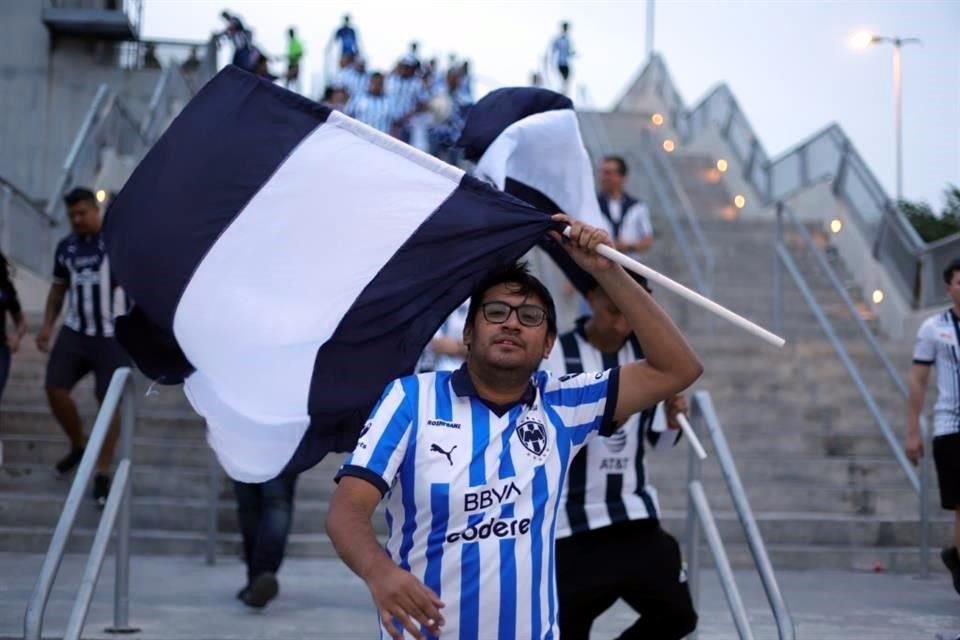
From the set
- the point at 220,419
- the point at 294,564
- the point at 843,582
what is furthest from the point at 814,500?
the point at 220,419

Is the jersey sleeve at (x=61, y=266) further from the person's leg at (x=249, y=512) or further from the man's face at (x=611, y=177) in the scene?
the man's face at (x=611, y=177)

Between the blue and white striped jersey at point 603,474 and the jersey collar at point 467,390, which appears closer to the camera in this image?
the jersey collar at point 467,390

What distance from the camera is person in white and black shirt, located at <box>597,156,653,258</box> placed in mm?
12578

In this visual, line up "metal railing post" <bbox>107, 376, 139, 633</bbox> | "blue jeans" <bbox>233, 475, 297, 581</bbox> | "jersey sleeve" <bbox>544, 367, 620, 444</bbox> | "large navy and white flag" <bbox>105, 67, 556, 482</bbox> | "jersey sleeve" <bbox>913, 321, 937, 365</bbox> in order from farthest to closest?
"jersey sleeve" <bbox>913, 321, 937, 365</bbox> → "blue jeans" <bbox>233, 475, 297, 581</bbox> → "metal railing post" <bbox>107, 376, 139, 633</bbox> → "large navy and white flag" <bbox>105, 67, 556, 482</bbox> → "jersey sleeve" <bbox>544, 367, 620, 444</bbox>

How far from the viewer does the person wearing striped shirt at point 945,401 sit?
8805 mm

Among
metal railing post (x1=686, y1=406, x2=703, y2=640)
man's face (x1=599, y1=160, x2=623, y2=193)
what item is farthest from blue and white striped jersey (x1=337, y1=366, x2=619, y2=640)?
man's face (x1=599, y1=160, x2=623, y2=193)

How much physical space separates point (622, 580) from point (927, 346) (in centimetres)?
395

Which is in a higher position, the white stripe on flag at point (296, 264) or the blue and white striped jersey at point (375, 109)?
the blue and white striped jersey at point (375, 109)

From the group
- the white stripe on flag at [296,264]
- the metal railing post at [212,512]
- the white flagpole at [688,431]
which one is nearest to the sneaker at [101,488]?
the metal railing post at [212,512]

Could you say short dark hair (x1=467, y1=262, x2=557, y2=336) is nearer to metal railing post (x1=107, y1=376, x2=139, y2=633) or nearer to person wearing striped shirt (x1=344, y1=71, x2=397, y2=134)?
metal railing post (x1=107, y1=376, x2=139, y2=633)

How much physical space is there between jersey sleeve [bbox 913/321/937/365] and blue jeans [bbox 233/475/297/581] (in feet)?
11.9

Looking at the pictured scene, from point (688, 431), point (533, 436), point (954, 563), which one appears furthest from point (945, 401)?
point (533, 436)

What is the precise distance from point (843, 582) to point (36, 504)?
5356mm

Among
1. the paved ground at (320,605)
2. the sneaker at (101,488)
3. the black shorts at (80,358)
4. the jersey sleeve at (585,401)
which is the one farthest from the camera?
the black shorts at (80,358)
